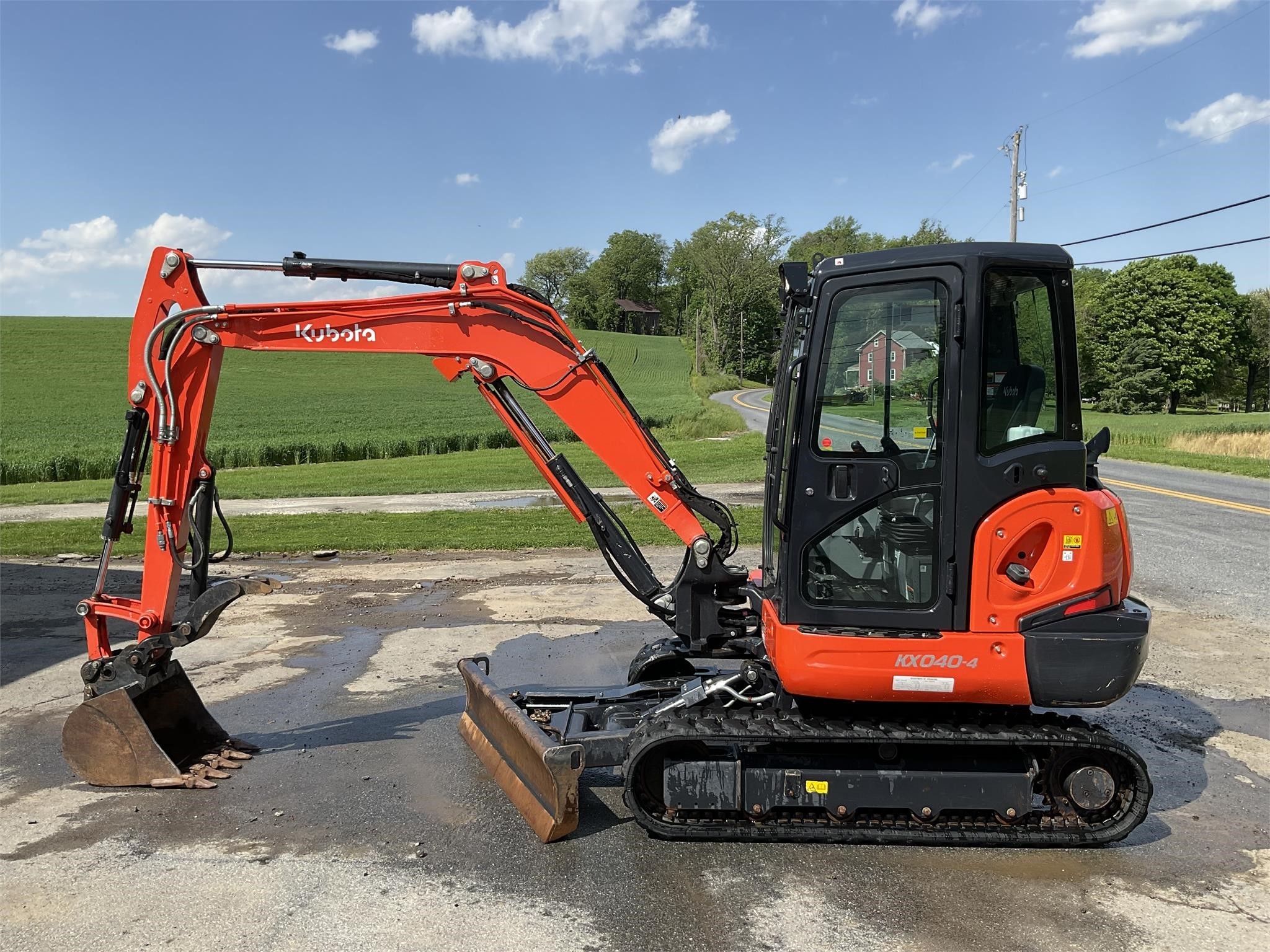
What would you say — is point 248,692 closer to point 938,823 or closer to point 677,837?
point 677,837

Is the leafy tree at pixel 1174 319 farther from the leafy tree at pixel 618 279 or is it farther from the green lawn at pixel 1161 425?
the leafy tree at pixel 618 279

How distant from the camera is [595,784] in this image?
550 cm

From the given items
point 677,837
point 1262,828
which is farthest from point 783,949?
point 1262,828

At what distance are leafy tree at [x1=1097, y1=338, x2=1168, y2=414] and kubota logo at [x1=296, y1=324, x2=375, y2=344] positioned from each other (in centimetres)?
6195

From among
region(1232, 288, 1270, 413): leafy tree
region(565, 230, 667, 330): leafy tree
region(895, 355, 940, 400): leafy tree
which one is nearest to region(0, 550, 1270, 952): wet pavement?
region(895, 355, 940, 400): leafy tree

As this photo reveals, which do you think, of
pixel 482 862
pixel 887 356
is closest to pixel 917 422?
pixel 887 356

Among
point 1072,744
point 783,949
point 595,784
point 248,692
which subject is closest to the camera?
point 783,949

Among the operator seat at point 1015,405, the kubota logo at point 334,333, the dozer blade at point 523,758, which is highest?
the kubota logo at point 334,333

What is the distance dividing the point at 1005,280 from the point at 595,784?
3692 mm

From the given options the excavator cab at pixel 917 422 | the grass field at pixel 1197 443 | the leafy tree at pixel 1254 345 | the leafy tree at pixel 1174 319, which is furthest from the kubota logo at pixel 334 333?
the leafy tree at pixel 1254 345

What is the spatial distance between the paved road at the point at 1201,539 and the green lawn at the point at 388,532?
553cm

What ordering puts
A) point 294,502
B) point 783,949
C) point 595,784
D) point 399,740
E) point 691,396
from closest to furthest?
point 783,949 < point 595,784 < point 399,740 < point 294,502 < point 691,396

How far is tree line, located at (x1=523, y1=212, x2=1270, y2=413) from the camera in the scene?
5903 cm

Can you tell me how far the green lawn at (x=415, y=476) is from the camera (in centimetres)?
2052
